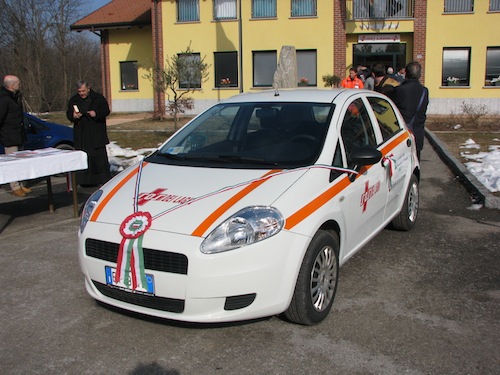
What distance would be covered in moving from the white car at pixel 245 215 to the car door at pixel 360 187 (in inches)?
0.5

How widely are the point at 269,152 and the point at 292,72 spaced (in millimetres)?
13113

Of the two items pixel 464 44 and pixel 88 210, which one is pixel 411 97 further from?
pixel 464 44

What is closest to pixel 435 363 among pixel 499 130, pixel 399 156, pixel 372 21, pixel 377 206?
pixel 377 206

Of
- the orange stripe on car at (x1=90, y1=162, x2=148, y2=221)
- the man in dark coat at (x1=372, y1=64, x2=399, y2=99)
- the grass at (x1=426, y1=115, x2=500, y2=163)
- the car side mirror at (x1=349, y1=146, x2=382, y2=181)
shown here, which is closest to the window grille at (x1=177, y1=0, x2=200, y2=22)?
the grass at (x1=426, y1=115, x2=500, y2=163)

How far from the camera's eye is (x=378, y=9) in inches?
970

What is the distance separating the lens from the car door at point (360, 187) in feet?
14.3

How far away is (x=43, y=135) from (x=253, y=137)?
7.04m

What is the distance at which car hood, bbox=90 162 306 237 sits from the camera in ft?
11.7

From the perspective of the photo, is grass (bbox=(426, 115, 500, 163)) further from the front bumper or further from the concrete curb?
the front bumper

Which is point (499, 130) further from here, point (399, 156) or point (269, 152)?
→ point (269, 152)

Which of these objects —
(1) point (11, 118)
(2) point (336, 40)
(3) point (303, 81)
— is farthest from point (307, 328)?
A: (2) point (336, 40)

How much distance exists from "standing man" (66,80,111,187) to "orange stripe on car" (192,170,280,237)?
5.17 m

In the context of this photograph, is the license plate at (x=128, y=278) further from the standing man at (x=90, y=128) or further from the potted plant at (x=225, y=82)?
the potted plant at (x=225, y=82)

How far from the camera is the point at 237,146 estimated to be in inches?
186
